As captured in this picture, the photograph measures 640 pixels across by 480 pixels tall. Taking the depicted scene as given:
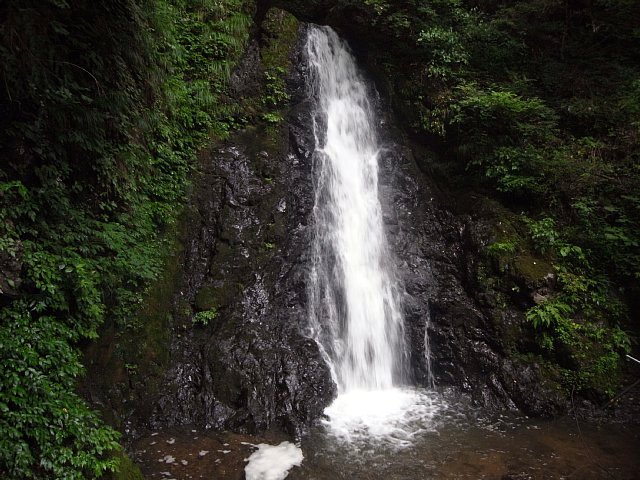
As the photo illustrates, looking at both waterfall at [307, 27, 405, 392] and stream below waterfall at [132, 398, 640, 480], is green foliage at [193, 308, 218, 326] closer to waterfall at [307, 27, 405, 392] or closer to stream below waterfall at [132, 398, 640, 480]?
stream below waterfall at [132, 398, 640, 480]

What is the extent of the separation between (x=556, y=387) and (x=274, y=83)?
351 inches

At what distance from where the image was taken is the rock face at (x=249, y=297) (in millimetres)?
6309

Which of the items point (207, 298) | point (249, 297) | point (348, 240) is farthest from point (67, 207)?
point (348, 240)

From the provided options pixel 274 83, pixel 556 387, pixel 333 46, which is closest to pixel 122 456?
pixel 556 387

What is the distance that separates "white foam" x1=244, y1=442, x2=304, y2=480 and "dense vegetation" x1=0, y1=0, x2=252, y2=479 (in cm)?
181

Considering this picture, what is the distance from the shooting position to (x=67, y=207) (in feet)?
14.8

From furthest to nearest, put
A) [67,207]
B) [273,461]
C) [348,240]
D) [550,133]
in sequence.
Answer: [348,240]
[550,133]
[273,461]
[67,207]

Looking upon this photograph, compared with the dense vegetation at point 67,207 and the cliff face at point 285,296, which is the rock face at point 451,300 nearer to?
the cliff face at point 285,296

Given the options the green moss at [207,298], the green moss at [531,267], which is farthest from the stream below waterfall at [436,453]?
the green moss at [531,267]

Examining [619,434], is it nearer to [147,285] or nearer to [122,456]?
[122,456]

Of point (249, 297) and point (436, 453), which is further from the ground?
point (249, 297)

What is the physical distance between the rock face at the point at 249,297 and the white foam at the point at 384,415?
41 cm

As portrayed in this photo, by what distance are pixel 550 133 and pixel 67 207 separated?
940cm

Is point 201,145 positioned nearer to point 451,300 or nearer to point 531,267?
point 451,300
